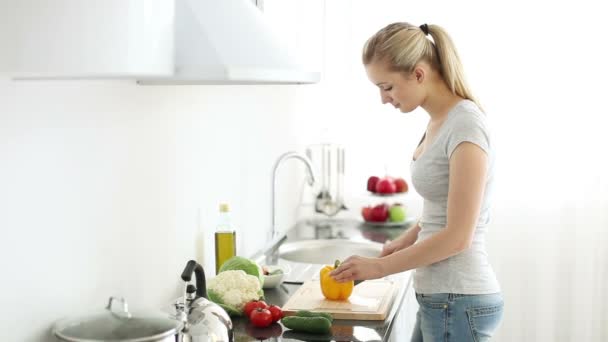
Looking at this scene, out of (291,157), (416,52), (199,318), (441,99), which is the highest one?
(416,52)

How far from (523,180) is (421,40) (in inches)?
72.9

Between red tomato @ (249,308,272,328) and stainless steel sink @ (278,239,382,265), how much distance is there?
1111 mm

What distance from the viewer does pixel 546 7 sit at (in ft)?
11.9

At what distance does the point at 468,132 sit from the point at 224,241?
0.83 meters

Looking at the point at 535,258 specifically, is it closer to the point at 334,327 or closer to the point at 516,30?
the point at 516,30

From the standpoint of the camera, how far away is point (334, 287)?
2.17 meters

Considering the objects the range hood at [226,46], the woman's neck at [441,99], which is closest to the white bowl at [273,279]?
the woman's neck at [441,99]

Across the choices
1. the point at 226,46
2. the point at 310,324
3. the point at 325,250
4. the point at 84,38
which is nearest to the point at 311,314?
the point at 310,324

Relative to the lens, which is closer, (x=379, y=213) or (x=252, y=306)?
(x=252, y=306)

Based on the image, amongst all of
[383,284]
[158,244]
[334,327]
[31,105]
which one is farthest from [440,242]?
[31,105]

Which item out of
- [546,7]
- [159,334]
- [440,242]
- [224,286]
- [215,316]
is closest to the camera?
[159,334]

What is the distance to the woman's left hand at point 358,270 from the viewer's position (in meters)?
2.01

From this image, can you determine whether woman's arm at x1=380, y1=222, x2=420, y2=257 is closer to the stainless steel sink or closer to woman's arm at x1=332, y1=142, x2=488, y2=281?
woman's arm at x1=332, y1=142, x2=488, y2=281

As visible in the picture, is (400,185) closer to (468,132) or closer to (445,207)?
(445,207)
